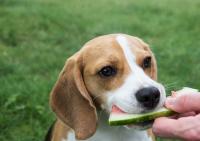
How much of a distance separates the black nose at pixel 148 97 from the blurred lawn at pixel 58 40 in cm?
190

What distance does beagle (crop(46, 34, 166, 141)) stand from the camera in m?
Result: 4.44

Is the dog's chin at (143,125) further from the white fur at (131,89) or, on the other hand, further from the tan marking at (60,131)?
the tan marking at (60,131)

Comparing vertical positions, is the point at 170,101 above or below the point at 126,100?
above

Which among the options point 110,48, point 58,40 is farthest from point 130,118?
point 58,40

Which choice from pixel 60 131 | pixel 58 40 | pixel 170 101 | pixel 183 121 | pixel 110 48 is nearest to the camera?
pixel 183 121

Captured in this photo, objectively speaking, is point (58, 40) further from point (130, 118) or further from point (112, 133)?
point (130, 118)

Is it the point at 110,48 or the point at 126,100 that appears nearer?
the point at 126,100

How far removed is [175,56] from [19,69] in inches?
91.7

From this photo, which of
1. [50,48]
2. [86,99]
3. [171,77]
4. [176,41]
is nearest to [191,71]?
[171,77]

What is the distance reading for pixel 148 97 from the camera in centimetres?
411

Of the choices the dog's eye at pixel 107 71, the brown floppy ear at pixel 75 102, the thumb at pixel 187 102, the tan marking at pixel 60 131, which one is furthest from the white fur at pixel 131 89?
the tan marking at pixel 60 131

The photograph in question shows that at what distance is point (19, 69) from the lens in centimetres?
812

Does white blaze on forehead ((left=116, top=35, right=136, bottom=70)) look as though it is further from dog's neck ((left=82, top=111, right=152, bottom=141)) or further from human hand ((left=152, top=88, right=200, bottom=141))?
human hand ((left=152, top=88, right=200, bottom=141))

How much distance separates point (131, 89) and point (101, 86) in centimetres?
42
